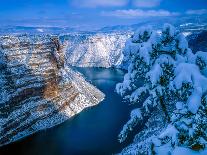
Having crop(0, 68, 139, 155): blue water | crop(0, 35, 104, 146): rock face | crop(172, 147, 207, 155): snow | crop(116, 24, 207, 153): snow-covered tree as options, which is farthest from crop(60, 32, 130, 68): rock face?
crop(172, 147, 207, 155): snow

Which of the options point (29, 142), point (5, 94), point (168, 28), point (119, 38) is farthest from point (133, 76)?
point (119, 38)

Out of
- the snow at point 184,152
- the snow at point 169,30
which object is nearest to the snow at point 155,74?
the snow at point 169,30

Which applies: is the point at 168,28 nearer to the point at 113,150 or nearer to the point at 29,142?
the point at 113,150

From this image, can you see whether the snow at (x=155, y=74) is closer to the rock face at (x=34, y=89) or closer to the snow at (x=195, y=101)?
the snow at (x=195, y=101)

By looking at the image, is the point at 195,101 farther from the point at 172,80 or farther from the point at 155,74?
the point at 155,74

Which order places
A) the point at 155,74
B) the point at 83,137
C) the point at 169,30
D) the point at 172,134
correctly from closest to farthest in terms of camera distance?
1. the point at 172,134
2. the point at 155,74
3. the point at 169,30
4. the point at 83,137

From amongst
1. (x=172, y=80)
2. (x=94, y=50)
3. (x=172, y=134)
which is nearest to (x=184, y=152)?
(x=172, y=134)

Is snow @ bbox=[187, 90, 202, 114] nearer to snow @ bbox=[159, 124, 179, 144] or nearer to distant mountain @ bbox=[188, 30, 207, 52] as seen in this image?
snow @ bbox=[159, 124, 179, 144]
